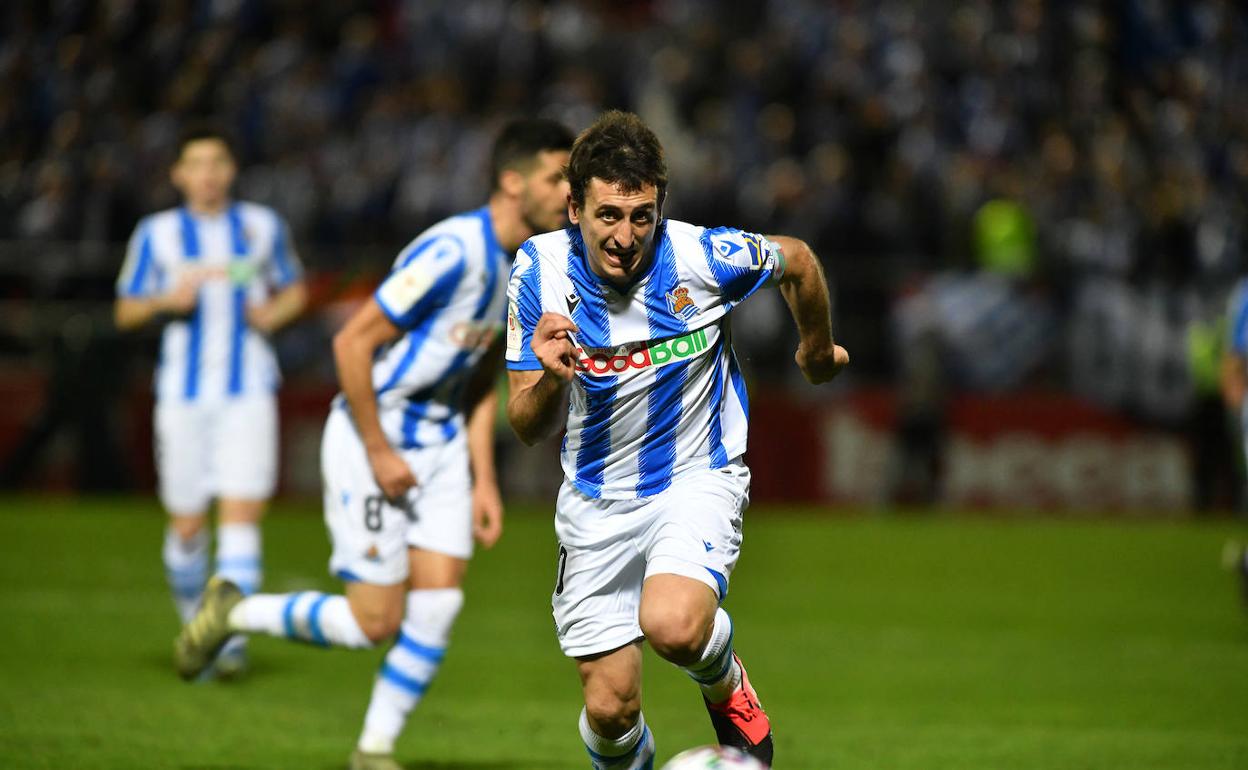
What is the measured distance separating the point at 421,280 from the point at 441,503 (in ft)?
2.69

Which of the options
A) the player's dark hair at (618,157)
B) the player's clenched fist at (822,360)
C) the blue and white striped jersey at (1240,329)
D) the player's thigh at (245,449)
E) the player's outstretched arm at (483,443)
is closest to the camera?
the player's dark hair at (618,157)

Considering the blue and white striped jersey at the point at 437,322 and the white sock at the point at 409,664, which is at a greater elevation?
the blue and white striped jersey at the point at 437,322

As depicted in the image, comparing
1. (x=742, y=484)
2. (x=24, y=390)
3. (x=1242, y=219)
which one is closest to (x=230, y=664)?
(x=742, y=484)

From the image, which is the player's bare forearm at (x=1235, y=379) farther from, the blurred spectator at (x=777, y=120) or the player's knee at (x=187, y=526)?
the blurred spectator at (x=777, y=120)

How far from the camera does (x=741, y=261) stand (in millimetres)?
4695

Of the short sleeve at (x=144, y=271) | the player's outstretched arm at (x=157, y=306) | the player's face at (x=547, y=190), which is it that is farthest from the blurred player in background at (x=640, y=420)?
the short sleeve at (x=144, y=271)

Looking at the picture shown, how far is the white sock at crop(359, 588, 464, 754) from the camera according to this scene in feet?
19.0

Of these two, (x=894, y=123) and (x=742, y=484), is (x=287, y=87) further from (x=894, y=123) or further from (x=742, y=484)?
(x=742, y=484)

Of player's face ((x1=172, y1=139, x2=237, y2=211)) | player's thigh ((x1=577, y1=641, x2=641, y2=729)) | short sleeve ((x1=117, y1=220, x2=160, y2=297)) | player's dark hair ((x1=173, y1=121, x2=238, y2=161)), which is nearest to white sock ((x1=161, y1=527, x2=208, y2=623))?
short sleeve ((x1=117, y1=220, x2=160, y2=297))

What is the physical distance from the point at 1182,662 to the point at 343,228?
10.3 metres

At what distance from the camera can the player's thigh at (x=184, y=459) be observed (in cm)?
805

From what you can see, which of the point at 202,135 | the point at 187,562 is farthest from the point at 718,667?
the point at 202,135

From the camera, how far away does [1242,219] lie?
17297mm

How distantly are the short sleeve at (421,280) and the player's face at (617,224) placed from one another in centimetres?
136
